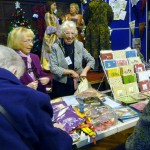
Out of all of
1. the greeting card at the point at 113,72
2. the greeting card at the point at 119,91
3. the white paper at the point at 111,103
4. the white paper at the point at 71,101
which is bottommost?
the white paper at the point at 111,103

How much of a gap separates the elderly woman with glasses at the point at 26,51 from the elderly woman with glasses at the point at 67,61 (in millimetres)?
286

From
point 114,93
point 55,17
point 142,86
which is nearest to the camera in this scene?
point 114,93

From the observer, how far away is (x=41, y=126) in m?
0.82

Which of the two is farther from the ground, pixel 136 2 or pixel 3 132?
pixel 136 2

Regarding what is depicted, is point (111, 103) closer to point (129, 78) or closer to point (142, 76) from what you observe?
point (129, 78)

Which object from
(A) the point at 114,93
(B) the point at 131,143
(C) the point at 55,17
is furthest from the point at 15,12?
(B) the point at 131,143

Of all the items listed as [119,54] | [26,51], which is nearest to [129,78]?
[119,54]

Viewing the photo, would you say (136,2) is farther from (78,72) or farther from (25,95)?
(25,95)

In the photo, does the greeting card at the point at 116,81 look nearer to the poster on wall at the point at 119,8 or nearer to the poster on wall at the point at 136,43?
the poster on wall at the point at 119,8

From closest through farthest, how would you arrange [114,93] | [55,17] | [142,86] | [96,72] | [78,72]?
1. [114,93]
2. [142,86]
3. [78,72]
4. [96,72]
5. [55,17]

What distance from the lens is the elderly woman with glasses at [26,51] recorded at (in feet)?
6.84

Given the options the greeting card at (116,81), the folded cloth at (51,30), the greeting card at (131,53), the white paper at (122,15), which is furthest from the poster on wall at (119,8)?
the greeting card at (116,81)

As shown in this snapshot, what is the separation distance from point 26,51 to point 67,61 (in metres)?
0.56

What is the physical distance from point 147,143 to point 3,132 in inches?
23.5
